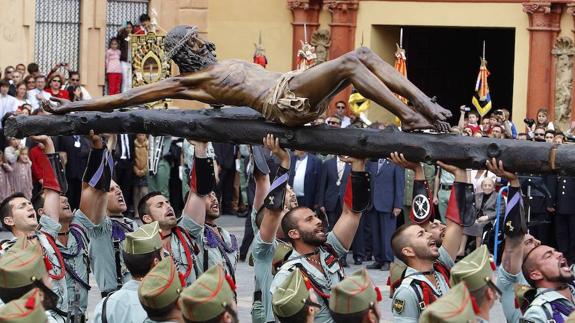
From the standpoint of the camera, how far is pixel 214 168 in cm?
1160

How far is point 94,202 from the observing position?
11.8 m

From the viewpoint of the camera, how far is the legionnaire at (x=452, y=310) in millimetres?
7582

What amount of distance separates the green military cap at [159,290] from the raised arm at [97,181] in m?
2.93

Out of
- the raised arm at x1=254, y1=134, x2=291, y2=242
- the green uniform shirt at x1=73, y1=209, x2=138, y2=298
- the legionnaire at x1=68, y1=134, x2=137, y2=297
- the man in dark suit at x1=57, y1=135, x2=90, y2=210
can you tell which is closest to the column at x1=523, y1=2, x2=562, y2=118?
the man in dark suit at x1=57, y1=135, x2=90, y2=210

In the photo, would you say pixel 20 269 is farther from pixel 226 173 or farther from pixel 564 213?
pixel 226 173

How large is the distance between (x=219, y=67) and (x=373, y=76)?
46.9 inches

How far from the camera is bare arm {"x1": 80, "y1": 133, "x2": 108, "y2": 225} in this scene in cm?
1173

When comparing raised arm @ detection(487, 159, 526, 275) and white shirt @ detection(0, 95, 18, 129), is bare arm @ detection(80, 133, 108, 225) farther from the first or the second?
white shirt @ detection(0, 95, 18, 129)

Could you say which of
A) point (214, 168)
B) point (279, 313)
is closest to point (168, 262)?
point (279, 313)

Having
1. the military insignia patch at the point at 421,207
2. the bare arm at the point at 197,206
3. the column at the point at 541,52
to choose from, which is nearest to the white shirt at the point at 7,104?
the column at the point at 541,52

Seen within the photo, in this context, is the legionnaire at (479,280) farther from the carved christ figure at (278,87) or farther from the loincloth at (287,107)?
the loincloth at (287,107)

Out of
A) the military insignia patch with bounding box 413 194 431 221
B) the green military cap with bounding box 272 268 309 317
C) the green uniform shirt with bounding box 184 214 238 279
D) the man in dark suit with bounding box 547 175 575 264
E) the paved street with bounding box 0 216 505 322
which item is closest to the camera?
the green military cap with bounding box 272 268 309 317

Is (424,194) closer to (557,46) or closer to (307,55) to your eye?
(307,55)

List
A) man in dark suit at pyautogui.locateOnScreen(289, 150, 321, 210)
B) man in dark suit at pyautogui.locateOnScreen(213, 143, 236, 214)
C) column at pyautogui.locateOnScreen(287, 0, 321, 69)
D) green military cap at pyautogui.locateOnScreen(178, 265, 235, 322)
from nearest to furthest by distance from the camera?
green military cap at pyautogui.locateOnScreen(178, 265, 235, 322) → man in dark suit at pyautogui.locateOnScreen(289, 150, 321, 210) → man in dark suit at pyautogui.locateOnScreen(213, 143, 236, 214) → column at pyautogui.locateOnScreen(287, 0, 321, 69)
